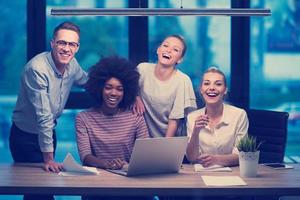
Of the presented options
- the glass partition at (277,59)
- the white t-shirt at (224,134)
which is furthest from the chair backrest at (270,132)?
the glass partition at (277,59)

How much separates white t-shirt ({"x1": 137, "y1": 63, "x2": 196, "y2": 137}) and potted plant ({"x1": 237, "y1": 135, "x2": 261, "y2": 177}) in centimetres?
85

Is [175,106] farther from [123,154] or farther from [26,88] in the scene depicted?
[26,88]

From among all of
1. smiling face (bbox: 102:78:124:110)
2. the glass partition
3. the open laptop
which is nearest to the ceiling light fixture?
smiling face (bbox: 102:78:124:110)

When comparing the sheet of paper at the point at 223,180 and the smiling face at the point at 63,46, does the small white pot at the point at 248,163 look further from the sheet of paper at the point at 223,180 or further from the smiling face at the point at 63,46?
the smiling face at the point at 63,46

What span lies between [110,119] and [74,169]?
44 centimetres

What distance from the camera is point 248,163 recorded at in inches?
134

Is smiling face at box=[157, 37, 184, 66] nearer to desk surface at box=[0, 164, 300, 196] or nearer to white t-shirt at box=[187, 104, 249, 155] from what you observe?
white t-shirt at box=[187, 104, 249, 155]

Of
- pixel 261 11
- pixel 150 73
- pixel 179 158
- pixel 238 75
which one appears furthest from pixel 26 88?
pixel 238 75

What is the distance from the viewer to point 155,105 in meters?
4.22

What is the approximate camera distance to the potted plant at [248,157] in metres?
3.39

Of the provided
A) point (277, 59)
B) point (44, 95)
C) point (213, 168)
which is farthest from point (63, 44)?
point (277, 59)

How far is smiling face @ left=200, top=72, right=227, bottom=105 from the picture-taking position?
3846 mm

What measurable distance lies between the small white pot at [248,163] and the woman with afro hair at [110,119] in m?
0.66

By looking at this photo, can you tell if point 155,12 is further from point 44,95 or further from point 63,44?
point 44,95
